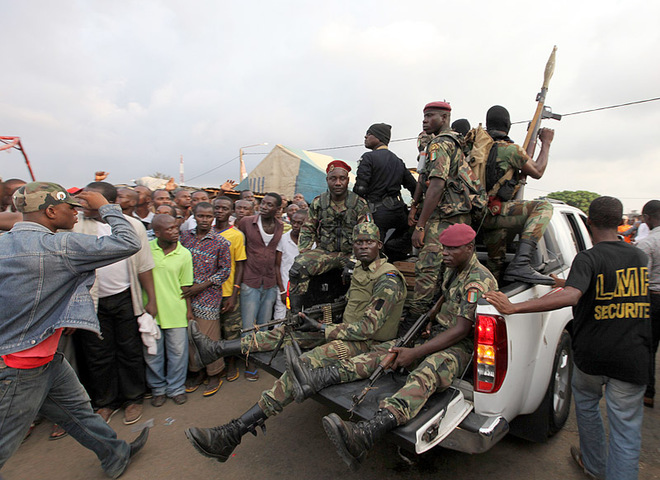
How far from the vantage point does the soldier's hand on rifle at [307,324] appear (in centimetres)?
295

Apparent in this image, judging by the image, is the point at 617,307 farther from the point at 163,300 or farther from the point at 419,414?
the point at 163,300

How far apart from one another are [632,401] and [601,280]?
0.74m

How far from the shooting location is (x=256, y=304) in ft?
15.0

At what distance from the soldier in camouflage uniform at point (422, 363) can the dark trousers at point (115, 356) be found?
6.59 feet

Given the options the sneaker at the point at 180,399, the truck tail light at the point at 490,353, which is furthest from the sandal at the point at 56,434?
the truck tail light at the point at 490,353

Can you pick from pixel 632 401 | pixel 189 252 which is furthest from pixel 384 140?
pixel 632 401

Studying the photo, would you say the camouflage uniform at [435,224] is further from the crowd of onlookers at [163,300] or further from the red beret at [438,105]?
the crowd of onlookers at [163,300]

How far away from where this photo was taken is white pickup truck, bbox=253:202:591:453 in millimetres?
2014

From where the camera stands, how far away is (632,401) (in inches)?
86.0

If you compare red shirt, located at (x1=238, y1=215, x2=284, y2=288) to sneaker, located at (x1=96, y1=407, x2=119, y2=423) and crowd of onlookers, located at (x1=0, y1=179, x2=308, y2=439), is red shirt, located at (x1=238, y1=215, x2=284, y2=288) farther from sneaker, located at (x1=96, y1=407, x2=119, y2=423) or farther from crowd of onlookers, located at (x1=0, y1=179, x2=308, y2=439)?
sneaker, located at (x1=96, y1=407, x2=119, y2=423)

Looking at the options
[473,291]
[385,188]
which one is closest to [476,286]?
[473,291]

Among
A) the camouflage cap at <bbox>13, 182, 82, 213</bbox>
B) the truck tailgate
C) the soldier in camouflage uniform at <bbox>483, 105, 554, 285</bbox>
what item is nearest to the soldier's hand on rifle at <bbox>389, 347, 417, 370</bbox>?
the truck tailgate

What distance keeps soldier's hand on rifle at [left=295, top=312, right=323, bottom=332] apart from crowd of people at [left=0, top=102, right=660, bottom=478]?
0.08 feet

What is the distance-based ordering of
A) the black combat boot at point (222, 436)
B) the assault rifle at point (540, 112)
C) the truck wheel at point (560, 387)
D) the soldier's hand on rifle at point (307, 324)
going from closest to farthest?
1. the black combat boot at point (222, 436)
2. the truck wheel at point (560, 387)
3. the soldier's hand on rifle at point (307, 324)
4. the assault rifle at point (540, 112)
